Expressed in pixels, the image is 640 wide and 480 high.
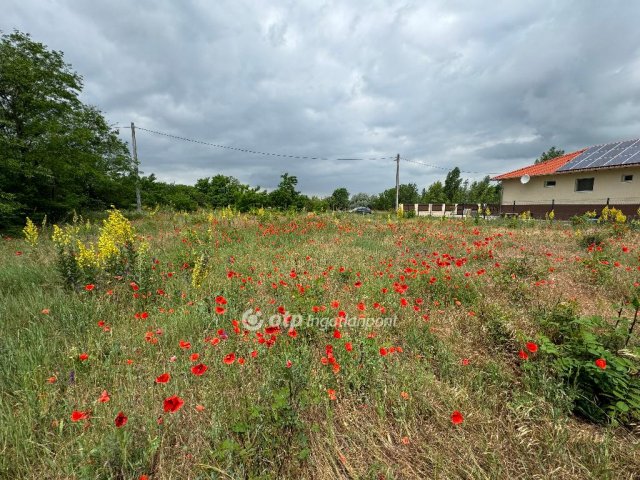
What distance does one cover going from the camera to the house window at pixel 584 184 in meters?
17.4

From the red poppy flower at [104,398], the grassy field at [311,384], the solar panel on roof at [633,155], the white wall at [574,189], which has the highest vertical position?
the solar panel on roof at [633,155]

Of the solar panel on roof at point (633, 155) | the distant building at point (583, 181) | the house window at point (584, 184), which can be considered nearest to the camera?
the solar panel on roof at point (633, 155)

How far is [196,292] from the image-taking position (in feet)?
11.7

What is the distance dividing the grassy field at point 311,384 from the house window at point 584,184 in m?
19.5

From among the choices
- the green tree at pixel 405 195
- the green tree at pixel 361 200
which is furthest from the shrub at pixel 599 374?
the green tree at pixel 361 200

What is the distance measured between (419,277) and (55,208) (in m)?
15.0

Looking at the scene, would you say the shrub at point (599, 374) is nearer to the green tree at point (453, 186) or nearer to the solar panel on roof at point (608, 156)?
the solar panel on roof at point (608, 156)

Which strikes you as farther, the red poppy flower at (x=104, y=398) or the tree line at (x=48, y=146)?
the tree line at (x=48, y=146)

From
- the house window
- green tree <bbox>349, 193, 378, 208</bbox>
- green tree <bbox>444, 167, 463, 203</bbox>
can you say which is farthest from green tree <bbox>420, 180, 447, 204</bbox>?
the house window

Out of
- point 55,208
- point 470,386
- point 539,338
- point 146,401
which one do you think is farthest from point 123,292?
point 55,208

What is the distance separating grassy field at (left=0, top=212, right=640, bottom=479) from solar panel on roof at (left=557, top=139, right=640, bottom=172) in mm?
18674

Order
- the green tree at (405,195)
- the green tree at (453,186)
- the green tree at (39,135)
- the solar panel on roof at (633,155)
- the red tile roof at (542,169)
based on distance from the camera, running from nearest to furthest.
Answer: the green tree at (39,135), the solar panel on roof at (633,155), the red tile roof at (542,169), the green tree at (453,186), the green tree at (405,195)

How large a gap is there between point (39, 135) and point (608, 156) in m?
29.8

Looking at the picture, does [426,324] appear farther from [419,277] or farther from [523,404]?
[419,277]
